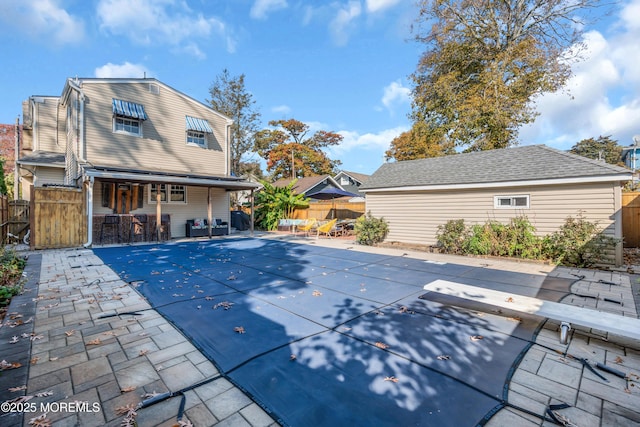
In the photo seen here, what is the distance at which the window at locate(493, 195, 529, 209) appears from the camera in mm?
8883

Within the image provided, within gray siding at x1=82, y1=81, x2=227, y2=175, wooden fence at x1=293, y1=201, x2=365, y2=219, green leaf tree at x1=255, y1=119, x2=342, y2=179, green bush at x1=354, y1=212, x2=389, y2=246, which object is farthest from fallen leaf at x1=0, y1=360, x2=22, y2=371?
green leaf tree at x1=255, y1=119, x2=342, y2=179

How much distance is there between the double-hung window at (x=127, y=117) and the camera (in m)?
12.0

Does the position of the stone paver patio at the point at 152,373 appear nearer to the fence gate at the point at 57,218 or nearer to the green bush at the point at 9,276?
the green bush at the point at 9,276

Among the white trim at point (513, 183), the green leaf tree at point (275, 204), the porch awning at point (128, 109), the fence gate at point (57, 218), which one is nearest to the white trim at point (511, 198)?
the white trim at point (513, 183)

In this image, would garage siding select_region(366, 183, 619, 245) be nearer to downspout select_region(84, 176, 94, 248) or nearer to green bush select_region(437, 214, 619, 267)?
green bush select_region(437, 214, 619, 267)

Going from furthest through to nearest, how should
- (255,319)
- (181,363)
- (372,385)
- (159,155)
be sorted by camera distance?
(159,155) < (255,319) < (181,363) < (372,385)

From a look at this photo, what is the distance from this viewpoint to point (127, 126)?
1253 cm

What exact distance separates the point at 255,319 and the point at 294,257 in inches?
188

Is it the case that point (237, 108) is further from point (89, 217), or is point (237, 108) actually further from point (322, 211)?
point (89, 217)

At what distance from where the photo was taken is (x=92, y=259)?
312 inches

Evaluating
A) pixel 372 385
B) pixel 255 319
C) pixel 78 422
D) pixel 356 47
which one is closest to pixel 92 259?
pixel 255 319

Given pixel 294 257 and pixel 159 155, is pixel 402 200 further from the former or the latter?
pixel 159 155

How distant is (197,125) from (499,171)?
13.3 m

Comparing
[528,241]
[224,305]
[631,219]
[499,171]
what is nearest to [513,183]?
[499,171]
